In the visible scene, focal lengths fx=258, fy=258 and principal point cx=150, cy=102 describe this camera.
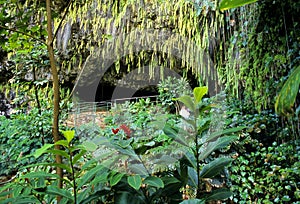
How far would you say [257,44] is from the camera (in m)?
1.99

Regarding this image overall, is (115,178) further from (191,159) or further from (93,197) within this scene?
(191,159)

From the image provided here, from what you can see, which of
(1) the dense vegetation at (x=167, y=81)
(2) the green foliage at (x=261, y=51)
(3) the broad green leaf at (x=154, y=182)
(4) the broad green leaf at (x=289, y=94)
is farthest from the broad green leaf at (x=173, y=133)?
(2) the green foliage at (x=261, y=51)

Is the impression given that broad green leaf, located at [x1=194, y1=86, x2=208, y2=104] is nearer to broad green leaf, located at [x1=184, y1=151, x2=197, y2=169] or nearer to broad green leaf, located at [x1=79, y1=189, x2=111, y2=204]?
broad green leaf, located at [x1=184, y1=151, x2=197, y2=169]

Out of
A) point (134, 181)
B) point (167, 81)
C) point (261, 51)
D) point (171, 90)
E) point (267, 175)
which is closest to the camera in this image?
point (134, 181)

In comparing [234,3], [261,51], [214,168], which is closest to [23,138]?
[261,51]

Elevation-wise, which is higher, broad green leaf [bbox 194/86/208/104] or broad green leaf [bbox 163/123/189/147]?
broad green leaf [bbox 194/86/208/104]

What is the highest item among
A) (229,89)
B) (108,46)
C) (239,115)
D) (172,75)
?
(108,46)

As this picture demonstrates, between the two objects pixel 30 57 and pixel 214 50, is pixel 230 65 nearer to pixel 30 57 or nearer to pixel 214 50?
pixel 214 50

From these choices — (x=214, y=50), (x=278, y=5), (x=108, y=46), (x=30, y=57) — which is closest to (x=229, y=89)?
(x=214, y=50)

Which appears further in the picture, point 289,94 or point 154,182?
point 154,182

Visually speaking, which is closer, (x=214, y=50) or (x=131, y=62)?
(x=214, y=50)

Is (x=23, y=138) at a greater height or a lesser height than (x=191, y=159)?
lesser

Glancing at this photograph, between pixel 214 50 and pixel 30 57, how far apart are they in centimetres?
166

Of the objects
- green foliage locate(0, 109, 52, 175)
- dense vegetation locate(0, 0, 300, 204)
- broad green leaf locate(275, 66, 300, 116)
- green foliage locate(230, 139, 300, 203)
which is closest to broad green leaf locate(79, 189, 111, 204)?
broad green leaf locate(275, 66, 300, 116)
